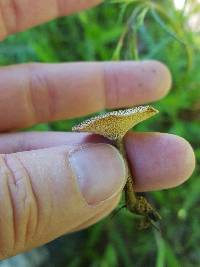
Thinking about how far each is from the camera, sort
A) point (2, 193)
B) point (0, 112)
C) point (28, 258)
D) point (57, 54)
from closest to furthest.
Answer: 1. point (2, 193)
2. point (0, 112)
3. point (28, 258)
4. point (57, 54)

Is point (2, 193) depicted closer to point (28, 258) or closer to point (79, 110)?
point (79, 110)

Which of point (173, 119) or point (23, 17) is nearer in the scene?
point (23, 17)

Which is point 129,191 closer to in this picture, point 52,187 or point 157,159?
point 157,159

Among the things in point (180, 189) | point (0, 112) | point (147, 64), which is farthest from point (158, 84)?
point (0, 112)

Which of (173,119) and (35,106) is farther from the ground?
(35,106)

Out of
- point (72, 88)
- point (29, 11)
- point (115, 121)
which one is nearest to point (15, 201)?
point (115, 121)

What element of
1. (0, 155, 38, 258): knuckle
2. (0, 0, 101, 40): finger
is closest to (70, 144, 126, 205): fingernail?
(0, 155, 38, 258): knuckle

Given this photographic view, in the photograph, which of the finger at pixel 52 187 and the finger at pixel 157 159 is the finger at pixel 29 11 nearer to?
the finger at pixel 157 159

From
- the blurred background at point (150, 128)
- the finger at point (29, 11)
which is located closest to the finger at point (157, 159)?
the blurred background at point (150, 128)

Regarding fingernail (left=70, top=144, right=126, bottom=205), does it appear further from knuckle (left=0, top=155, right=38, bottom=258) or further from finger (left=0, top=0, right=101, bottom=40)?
finger (left=0, top=0, right=101, bottom=40)
